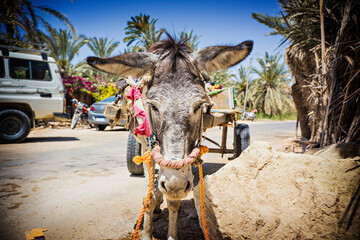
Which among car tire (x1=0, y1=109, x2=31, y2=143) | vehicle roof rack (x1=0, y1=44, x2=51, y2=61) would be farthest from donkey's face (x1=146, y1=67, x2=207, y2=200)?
vehicle roof rack (x1=0, y1=44, x2=51, y2=61)

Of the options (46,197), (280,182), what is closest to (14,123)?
(46,197)

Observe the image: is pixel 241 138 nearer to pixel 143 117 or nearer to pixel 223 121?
pixel 223 121

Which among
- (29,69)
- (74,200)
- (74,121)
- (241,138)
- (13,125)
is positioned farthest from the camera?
(74,121)

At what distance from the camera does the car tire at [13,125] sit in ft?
25.2

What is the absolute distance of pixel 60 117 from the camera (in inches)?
335

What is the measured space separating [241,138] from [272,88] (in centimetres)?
3117

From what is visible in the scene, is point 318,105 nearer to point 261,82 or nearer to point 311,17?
point 311,17

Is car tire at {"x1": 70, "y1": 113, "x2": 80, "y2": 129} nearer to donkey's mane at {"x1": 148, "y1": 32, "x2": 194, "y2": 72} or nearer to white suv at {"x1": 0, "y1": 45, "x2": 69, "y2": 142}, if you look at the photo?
white suv at {"x1": 0, "y1": 45, "x2": 69, "y2": 142}

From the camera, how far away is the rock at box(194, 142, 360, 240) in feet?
6.28

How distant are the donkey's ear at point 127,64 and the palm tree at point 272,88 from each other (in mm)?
33192

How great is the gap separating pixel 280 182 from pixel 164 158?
4.70 feet

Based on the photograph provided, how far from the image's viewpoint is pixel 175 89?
1.82 meters

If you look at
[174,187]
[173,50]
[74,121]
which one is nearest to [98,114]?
[74,121]

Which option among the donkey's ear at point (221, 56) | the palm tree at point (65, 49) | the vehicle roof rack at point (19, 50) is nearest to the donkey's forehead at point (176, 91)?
the donkey's ear at point (221, 56)
